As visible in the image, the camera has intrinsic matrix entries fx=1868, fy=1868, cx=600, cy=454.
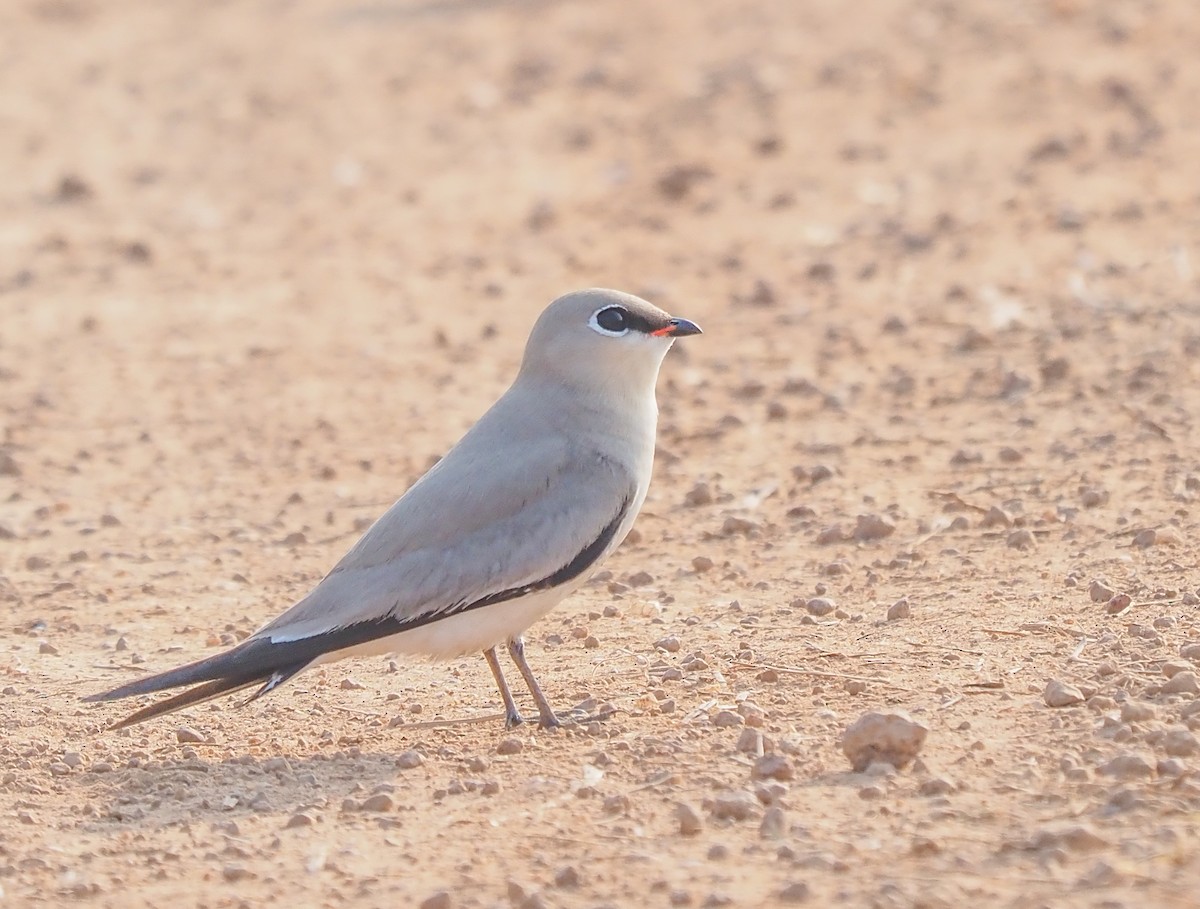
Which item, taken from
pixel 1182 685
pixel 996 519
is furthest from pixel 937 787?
pixel 996 519

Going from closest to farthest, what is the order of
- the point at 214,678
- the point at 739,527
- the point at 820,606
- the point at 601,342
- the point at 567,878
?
1. the point at 567,878
2. the point at 214,678
3. the point at 601,342
4. the point at 820,606
5. the point at 739,527

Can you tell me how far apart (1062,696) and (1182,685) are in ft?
1.07

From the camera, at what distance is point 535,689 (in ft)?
18.8

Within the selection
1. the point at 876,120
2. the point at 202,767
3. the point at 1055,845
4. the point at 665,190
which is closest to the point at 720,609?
the point at 202,767

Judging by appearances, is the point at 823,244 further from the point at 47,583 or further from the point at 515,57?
the point at 47,583

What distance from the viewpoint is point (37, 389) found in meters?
10.1

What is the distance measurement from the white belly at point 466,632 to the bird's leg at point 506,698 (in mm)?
123

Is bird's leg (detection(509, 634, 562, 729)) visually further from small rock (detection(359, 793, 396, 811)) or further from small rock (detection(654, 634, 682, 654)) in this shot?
small rock (detection(359, 793, 396, 811))

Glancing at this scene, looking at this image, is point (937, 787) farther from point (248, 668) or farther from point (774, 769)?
point (248, 668)

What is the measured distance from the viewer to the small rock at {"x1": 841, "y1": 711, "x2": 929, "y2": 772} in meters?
4.83

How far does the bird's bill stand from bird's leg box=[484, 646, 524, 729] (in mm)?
1218

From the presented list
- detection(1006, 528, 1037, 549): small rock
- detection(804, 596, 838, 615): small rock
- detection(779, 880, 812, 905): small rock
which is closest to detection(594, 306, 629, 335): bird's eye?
detection(804, 596, 838, 615): small rock

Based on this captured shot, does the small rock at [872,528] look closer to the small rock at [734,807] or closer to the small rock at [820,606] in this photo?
the small rock at [820,606]

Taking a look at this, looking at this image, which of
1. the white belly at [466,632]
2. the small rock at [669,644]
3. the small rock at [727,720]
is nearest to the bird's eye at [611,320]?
the white belly at [466,632]
